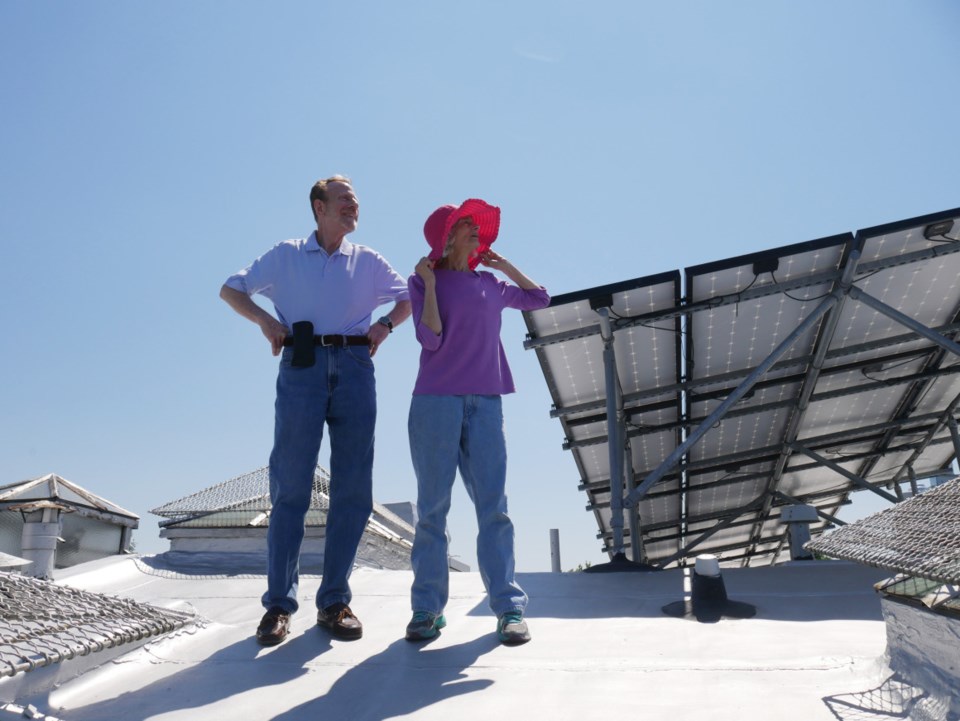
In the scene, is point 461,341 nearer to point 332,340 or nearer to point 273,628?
point 332,340

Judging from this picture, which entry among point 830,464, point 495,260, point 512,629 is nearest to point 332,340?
point 495,260

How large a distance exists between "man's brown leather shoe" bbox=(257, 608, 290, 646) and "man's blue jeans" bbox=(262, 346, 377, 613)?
0.03m

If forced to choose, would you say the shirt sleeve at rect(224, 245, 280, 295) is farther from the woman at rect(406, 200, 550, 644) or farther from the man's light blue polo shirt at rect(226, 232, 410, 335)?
the woman at rect(406, 200, 550, 644)

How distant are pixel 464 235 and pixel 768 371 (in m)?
6.92

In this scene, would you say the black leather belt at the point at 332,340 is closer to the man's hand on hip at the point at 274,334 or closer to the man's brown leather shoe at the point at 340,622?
the man's hand on hip at the point at 274,334

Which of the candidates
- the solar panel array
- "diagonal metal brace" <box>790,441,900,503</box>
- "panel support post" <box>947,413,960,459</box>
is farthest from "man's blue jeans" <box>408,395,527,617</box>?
"panel support post" <box>947,413,960,459</box>

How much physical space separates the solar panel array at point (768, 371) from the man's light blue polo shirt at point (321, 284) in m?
3.73

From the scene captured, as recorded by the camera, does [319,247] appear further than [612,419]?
No

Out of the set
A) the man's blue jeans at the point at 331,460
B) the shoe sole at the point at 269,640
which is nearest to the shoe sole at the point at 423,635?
the man's blue jeans at the point at 331,460

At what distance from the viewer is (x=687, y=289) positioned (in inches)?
281

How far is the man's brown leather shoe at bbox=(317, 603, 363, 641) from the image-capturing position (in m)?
3.00

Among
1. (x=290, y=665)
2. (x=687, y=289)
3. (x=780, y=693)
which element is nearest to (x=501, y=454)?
(x=290, y=665)

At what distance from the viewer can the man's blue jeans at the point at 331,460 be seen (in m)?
3.06

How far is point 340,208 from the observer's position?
327 cm
